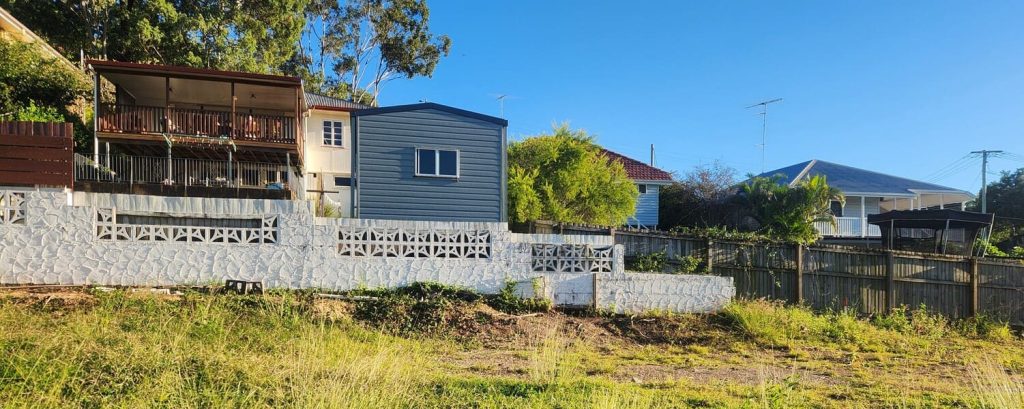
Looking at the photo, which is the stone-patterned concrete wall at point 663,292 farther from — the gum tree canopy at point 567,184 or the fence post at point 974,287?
the gum tree canopy at point 567,184

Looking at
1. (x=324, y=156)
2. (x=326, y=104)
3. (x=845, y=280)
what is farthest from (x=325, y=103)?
(x=845, y=280)

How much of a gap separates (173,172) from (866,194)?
27277 mm

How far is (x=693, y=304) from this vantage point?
10.7 metres

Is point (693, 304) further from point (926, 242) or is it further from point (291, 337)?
point (926, 242)

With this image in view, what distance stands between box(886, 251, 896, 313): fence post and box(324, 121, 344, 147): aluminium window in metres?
18.5

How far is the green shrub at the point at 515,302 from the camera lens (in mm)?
Result: 10055

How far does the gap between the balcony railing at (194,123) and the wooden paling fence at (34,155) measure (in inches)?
265

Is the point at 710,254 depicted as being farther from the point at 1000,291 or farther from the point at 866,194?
the point at 866,194

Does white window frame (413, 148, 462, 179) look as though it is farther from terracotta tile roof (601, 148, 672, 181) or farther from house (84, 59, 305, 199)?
terracotta tile roof (601, 148, 672, 181)

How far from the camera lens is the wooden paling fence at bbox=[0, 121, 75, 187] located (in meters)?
8.77

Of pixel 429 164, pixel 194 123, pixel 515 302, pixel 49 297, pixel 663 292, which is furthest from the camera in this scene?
pixel 194 123

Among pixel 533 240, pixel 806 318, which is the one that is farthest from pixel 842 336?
pixel 533 240

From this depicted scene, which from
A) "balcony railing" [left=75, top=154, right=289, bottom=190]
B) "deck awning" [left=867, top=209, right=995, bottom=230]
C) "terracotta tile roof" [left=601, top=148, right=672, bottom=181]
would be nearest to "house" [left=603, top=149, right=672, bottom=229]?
"terracotta tile roof" [left=601, top=148, right=672, bottom=181]

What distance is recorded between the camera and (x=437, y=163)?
14.9 meters
